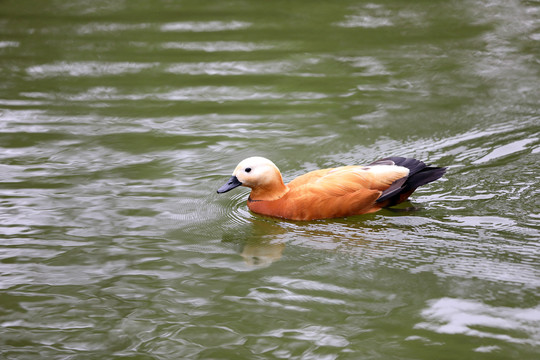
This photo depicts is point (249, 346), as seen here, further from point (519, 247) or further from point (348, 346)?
point (519, 247)

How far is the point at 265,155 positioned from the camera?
6.87m

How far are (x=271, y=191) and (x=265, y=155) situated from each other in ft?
3.51

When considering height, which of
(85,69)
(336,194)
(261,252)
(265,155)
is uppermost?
(85,69)

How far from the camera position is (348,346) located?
4.09 metres

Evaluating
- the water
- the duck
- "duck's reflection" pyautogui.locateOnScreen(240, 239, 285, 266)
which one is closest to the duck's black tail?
the duck

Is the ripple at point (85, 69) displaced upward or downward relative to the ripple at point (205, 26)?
downward

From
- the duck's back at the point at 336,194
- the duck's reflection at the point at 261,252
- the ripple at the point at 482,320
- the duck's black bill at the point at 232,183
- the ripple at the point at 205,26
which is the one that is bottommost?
the ripple at the point at 482,320

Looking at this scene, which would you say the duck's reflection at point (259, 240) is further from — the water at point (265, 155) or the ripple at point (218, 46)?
the ripple at point (218, 46)

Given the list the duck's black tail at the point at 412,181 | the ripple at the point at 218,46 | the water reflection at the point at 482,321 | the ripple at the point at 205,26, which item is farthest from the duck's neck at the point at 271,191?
the ripple at the point at 205,26

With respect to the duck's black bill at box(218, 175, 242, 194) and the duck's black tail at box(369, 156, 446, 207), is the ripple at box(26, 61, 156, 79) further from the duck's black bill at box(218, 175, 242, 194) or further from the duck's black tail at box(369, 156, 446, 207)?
the duck's black tail at box(369, 156, 446, 207)

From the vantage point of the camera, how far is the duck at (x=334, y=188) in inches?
222

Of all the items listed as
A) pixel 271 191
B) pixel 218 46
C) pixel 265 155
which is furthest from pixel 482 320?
pixel 218 46

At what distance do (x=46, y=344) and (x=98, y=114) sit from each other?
4.11 m

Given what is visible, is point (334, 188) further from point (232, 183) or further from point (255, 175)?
point (232, 183)
